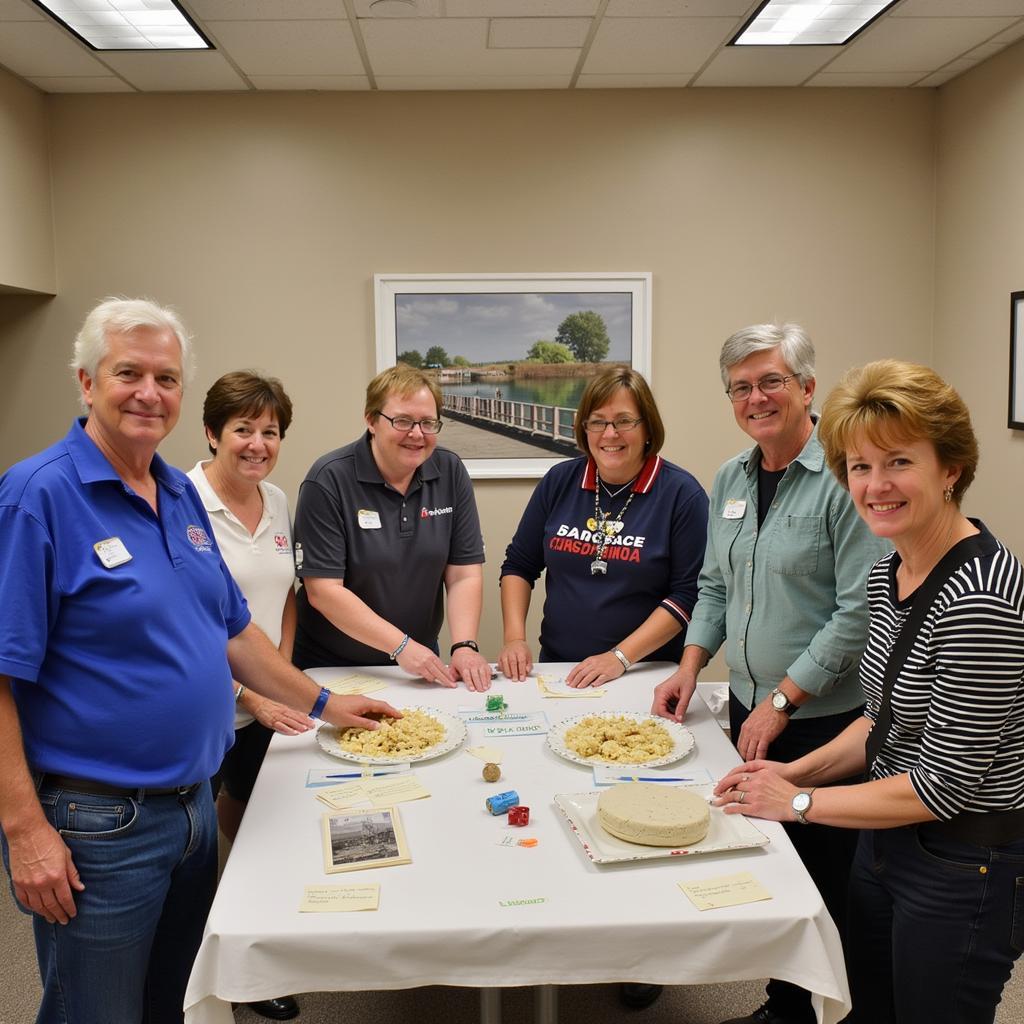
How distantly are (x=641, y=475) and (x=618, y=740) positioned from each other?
86 centimetres

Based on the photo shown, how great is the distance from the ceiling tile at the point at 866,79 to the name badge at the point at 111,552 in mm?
3640

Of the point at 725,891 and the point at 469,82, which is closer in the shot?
the point at 725,891

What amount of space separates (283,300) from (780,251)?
2365 mm

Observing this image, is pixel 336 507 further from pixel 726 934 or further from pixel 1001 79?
pixel 1001 79

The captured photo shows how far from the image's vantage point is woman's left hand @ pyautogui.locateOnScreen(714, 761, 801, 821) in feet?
4.76

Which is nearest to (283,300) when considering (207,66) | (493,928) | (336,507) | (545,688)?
(207,66)

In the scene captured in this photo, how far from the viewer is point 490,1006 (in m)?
1.62

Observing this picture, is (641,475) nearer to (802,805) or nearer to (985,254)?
(802,805)

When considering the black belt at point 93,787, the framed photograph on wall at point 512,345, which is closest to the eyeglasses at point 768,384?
the black belt at point 93,787

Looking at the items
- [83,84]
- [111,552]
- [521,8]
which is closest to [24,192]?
[83,84]

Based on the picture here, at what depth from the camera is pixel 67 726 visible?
1.34 meters

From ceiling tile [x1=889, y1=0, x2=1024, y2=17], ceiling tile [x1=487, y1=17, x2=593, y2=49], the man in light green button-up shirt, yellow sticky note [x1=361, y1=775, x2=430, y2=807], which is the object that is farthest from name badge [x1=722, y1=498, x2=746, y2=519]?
ceiling tile [x1=889, y1=0, x2=1024, y2=17]

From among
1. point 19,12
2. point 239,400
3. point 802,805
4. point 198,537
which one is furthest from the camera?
point 19,12

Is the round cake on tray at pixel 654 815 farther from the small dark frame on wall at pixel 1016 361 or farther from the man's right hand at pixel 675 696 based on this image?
the small dark frame on wall at pixel 1016 361
